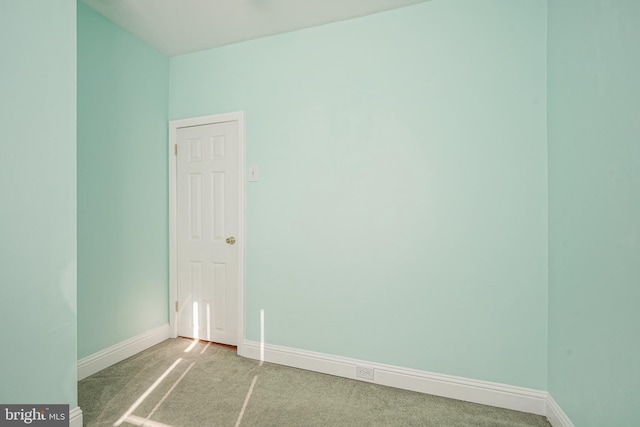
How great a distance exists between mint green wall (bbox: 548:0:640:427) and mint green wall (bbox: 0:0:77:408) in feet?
8.66

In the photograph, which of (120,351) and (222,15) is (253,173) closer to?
(222,15)

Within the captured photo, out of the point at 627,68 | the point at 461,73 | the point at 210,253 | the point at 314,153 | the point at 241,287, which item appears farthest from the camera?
the point at 210,253

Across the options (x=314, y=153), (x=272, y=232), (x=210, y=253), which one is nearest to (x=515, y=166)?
(x=314, y=153)

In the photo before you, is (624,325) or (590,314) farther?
(590,314)

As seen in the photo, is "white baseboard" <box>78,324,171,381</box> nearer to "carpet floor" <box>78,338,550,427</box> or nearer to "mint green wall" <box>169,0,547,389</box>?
"carpet floor" <box>78,338,550,427</box>

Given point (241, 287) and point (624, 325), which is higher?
point (624, 325)

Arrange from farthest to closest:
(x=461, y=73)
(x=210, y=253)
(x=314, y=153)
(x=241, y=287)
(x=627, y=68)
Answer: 1. (x=210, y=253)
2. (x=241, y=287)
3. (x=314, y=153)
4. (x=461, y=73)
5. (x=627, y=68)

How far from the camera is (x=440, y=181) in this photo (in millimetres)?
2057

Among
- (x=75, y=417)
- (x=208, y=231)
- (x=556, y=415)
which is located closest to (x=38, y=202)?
(x=75, y=417)

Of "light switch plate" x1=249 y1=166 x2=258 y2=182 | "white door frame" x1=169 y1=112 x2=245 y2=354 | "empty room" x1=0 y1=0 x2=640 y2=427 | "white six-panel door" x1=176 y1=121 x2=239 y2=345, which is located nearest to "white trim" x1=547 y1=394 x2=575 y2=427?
"empty room" x1=0 y1=0 x2=640 y2=427

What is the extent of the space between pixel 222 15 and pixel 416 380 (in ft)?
10.2

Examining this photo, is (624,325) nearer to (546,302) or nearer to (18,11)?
(546,302)

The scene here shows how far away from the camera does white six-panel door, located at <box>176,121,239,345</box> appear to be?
271cm

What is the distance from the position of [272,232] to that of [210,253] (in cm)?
73
